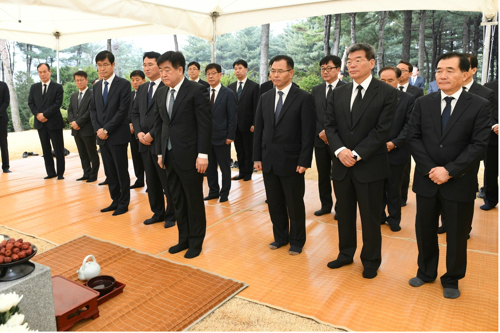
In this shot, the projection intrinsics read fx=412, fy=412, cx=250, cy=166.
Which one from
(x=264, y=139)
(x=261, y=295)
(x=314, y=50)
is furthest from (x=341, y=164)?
(x=314, y=50)

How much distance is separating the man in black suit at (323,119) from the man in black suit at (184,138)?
1.46 metres

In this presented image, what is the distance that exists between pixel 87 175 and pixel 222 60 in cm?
2603

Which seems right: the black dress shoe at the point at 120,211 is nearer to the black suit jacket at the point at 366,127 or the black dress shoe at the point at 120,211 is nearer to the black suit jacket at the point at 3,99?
the black suit jacket at the point at 366,127

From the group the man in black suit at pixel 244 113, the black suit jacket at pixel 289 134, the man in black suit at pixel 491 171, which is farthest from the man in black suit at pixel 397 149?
the man in black suit at pixel 244 113

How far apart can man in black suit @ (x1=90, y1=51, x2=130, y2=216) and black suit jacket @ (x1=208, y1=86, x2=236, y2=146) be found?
1236 mm

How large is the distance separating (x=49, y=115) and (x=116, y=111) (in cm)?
240

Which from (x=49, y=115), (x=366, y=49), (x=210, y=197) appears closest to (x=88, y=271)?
(x=366, y=49)

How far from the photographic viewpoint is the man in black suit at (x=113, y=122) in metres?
4.84

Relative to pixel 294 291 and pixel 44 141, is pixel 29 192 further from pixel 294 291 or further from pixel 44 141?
pixel 294 291

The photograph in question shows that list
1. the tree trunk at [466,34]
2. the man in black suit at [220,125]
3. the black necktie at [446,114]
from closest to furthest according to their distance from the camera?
the black necktie at [446,114], the man in black suit at [220,125], the tree trunk at [466,34]

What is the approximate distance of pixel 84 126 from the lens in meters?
6.46

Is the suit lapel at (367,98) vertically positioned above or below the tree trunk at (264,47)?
below

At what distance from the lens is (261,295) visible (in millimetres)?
2930

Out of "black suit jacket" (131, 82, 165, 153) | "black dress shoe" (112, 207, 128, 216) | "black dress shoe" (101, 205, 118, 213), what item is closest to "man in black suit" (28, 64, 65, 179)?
"black dress shoe" (101, 205, 118, 213)
